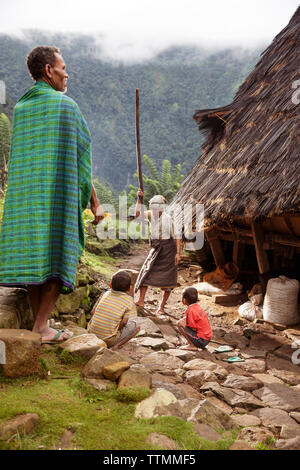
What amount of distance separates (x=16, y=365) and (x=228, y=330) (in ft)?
13.1

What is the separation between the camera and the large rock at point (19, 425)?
5.26 ft

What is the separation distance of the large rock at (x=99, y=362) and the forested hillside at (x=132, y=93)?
33.8 m

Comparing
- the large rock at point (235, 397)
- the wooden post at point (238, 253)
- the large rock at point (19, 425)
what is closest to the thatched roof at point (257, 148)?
the wooden post at point (238, 253)

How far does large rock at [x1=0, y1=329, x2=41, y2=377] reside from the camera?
2.12 meters

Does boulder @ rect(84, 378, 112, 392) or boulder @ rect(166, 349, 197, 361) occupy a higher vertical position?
boulder @ rect(84, 378, 112, 392)

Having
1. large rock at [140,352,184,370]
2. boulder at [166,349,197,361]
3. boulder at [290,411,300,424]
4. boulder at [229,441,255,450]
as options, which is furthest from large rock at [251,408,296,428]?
boulder at [166,349,197,361]

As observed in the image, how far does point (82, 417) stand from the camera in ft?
6.07

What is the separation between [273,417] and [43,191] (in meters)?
2.14

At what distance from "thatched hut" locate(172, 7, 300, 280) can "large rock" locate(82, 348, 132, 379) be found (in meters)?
3.07

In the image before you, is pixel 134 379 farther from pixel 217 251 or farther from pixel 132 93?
pixel 132 93

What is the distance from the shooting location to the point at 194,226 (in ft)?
21.2

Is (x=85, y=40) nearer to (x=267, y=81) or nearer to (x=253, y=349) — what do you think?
(x=267, y=81)

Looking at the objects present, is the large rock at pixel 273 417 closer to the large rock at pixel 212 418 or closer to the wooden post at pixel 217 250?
the large rock at pixel 212 418

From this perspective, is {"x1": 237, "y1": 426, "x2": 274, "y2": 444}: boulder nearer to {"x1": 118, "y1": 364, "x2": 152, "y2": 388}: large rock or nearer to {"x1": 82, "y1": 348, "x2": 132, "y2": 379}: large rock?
{"x1": 118, "y1": 364, "x2": 152, "y2": 388}: large rock
